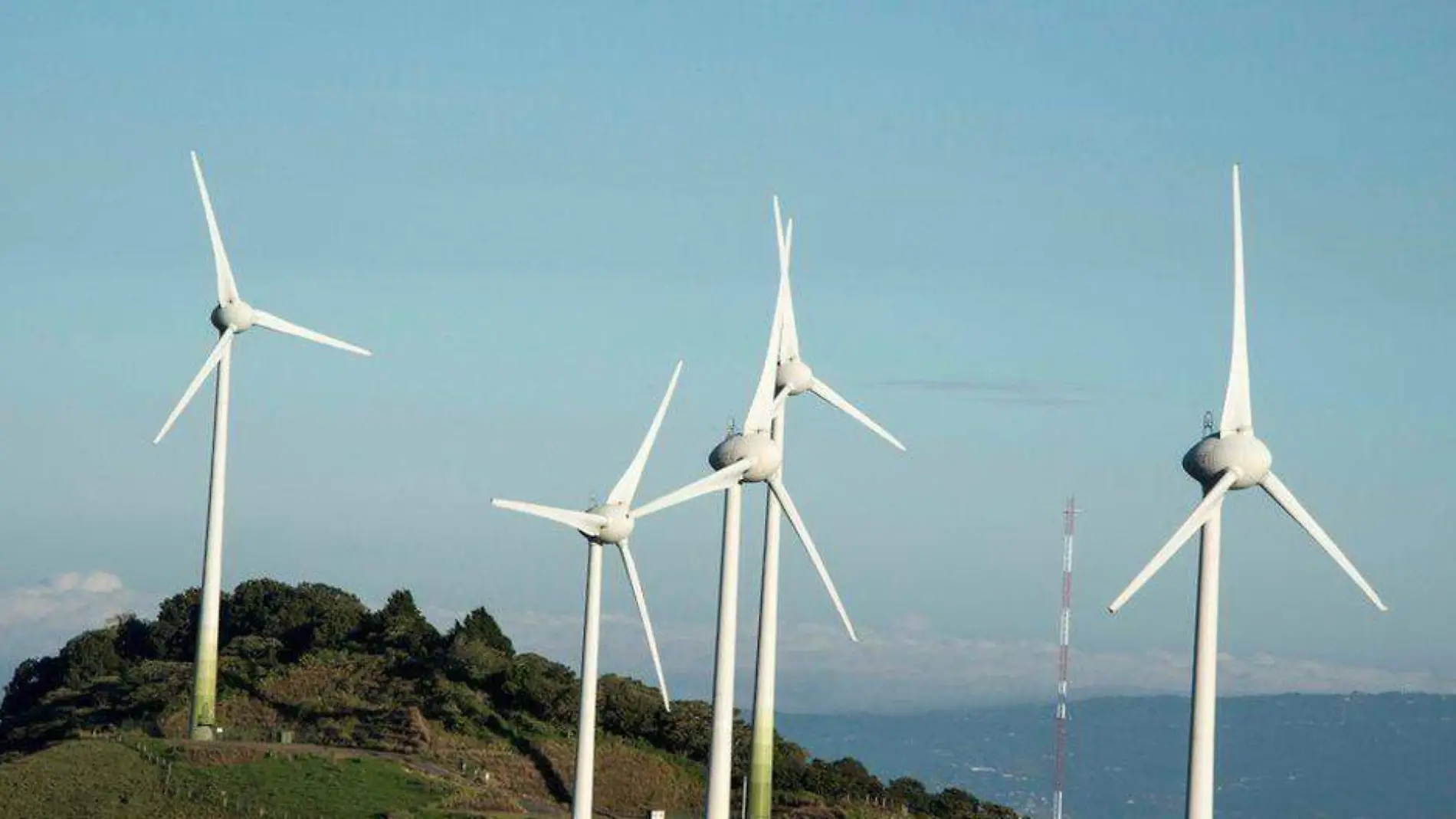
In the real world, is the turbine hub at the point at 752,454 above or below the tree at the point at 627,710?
above

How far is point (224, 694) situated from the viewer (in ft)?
585

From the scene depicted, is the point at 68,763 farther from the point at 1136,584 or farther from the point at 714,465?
the point at 1136,584

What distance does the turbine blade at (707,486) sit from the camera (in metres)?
126

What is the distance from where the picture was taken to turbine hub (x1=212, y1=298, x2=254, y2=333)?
158000 millimetres

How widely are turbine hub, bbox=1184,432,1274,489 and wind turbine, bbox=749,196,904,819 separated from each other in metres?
36.4

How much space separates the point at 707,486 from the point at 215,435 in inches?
1628

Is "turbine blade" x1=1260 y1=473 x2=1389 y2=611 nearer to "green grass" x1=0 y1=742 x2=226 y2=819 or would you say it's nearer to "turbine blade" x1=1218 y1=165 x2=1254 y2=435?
"turbine blade" x1=1218 y1=165 x2=1254 y2=435

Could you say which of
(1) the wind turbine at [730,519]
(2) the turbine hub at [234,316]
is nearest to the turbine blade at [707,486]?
(1) the wind turbine at [730,519]

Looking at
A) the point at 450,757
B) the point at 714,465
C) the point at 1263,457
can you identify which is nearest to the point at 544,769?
the point at 450,757

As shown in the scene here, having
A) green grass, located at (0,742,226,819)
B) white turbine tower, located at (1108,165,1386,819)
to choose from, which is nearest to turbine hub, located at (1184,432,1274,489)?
white turbine tower, located at (1108,165,1386,819)

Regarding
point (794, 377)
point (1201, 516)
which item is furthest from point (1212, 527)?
point (794, 377)

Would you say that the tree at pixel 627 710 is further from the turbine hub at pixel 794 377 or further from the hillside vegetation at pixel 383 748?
the turbine hub at pixel 794 377

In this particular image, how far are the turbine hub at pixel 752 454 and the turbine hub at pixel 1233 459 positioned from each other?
1256 inches

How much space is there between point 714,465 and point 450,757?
41.3 meters
